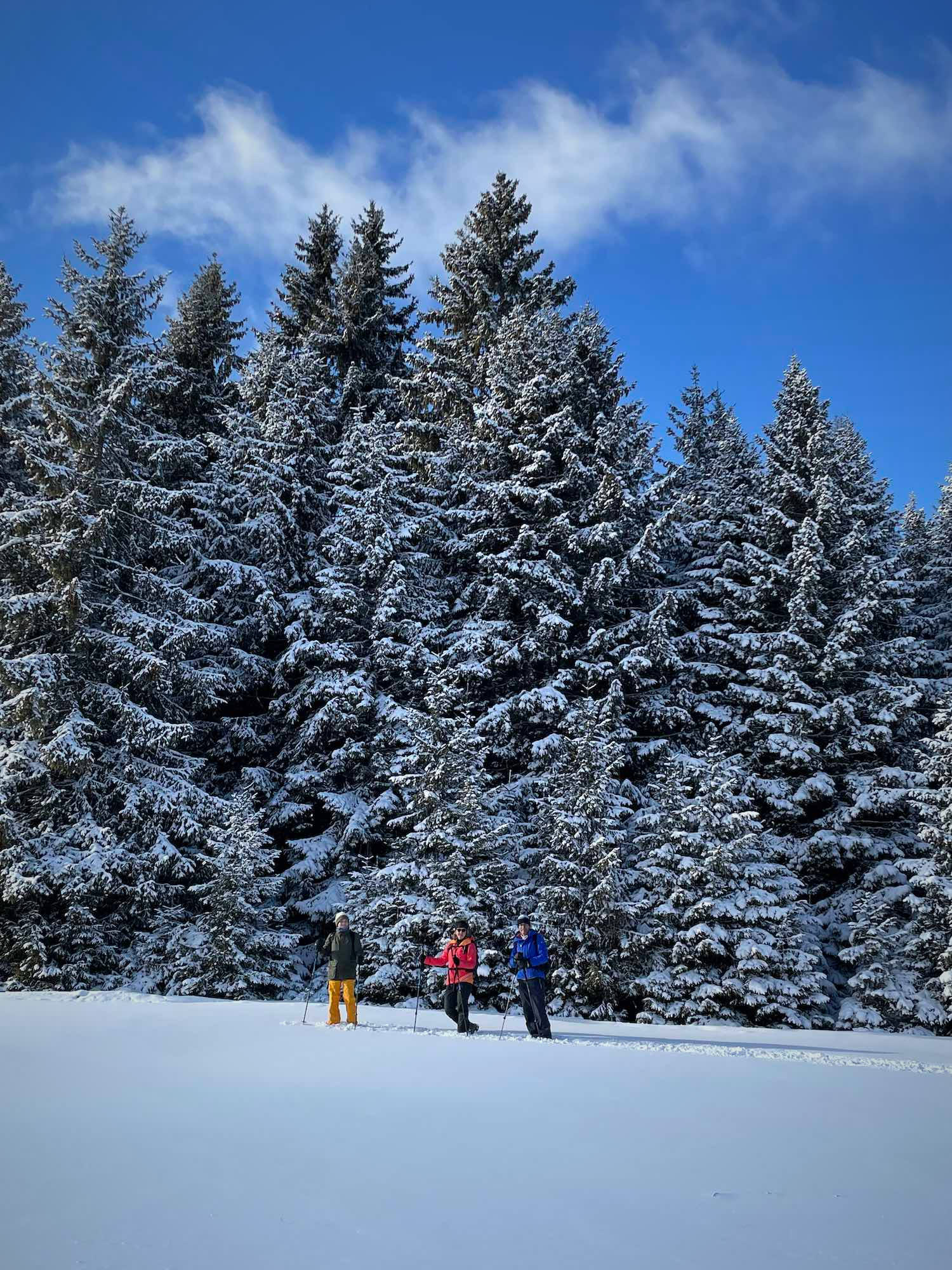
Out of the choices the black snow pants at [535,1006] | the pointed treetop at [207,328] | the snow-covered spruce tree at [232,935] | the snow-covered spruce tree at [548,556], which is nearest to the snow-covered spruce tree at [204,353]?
the pointed treetop at [207,328]

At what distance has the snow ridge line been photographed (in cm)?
1095

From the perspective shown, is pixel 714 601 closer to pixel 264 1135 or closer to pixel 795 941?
pixel 795 941

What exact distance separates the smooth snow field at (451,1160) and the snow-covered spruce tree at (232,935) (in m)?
7.90

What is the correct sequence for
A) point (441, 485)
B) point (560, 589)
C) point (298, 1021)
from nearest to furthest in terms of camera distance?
point (298, 1021) → point (560, 589) → point (441, 485)

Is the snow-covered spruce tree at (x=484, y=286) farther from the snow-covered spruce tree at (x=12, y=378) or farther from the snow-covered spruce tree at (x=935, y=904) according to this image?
the snow-covered spruce tree at (x=935, y=904)

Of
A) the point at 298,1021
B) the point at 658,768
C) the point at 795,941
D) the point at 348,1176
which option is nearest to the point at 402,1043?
the point at 298,1021

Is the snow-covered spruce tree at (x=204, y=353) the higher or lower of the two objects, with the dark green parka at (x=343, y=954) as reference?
higher

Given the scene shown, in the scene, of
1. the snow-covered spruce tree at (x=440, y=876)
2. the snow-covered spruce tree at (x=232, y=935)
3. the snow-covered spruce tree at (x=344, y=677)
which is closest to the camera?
the snow-covered spruce tree at (x=232, y=935)

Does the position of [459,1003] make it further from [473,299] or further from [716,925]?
[473,299]

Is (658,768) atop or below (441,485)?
below

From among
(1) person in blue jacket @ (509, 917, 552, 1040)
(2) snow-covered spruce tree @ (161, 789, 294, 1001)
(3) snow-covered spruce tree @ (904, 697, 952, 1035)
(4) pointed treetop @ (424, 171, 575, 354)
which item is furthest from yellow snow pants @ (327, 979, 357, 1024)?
(4) pointed treetop @ (424, 171, 575, 354)

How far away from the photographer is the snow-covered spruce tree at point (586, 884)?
57.4ft

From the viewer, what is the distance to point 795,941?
706 inches

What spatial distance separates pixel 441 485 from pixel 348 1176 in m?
23.9
